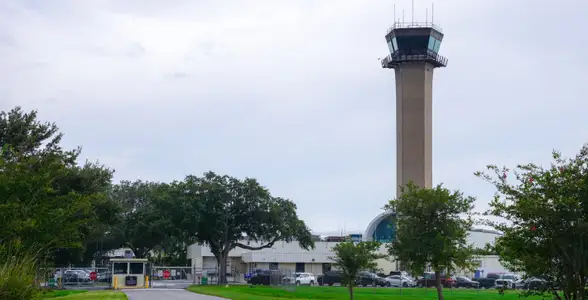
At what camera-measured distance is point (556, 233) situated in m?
14.4

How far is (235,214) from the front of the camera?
229 feet

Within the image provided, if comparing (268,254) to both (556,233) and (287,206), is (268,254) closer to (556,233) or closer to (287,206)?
(287,206)

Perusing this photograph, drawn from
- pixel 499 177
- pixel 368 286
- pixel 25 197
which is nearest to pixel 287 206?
pixel 368 286

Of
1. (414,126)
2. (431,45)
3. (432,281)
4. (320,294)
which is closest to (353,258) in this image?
(320,294)

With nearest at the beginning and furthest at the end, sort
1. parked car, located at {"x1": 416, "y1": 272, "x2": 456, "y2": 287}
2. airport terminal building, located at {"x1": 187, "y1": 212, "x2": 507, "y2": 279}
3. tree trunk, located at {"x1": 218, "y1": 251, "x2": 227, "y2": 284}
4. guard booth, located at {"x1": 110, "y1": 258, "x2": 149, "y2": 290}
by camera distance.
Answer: guard booth, located at {"x1": 110, "y1": 258, "x2": 149, "y2": 290} < tree trunk, located at {"x1": 218, "y1": 251, "x2": 227, "y2": 284} < parked car, located at {"x1": 416, "y1": 272, "x2": 456, "y2": 287} < airport terminal building, located at {"x1": 187, "y1": 212, "x2": 507, "y2": 279}

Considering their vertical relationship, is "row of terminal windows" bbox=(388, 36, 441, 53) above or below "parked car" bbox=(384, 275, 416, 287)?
above

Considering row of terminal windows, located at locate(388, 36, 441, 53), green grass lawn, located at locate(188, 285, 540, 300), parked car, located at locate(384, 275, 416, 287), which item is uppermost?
row of terminal windows, located at locate(388, 36, 441, 53)

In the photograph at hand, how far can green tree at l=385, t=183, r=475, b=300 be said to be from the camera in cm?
2984

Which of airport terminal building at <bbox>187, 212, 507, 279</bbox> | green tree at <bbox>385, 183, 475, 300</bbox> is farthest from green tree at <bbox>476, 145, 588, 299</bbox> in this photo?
airport terminal building at <bbox>187, 212, 507, 279</bbox>

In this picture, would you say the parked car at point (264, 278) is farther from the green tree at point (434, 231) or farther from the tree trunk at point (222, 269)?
the green tree at point (434, 231)

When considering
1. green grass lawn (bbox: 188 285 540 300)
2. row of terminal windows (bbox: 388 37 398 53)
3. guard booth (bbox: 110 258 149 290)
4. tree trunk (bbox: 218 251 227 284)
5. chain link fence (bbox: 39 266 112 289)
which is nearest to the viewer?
green grass lawn (bbox: 188 285 540 300)

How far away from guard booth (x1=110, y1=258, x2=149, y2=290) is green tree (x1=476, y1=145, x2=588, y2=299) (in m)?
47.5

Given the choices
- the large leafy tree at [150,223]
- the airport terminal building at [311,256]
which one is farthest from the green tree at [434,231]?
the airport terminal building at [311,256]

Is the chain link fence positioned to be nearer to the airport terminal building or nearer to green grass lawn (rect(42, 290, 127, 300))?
green grass lawn (rect(42, 290, 127, 300))
